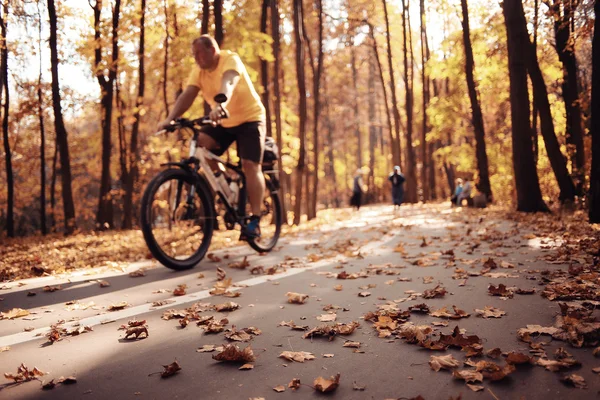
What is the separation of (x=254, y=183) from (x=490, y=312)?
350 cm

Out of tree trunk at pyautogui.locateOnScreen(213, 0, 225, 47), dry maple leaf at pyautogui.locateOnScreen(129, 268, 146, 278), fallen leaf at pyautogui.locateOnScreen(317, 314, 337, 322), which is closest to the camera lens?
fallen leaf at pyautogui.locateOnScreen(317, 314, 337, 322)

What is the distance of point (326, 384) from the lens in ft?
6.65

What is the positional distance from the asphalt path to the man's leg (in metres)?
1.05

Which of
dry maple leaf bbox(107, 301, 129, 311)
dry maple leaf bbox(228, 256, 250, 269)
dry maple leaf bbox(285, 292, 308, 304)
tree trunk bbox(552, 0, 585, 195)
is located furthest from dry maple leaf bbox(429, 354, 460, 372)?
tree trunk bbox(552, 0, 585, 195)

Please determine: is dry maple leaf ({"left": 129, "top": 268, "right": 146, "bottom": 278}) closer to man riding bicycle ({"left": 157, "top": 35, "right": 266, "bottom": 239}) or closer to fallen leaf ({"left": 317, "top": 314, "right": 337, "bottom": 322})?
man riding bicycle ({"left": 157, "top": 35, "right": 266, "bottom": 239})

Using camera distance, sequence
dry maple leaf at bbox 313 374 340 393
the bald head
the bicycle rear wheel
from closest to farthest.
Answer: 1. dry maple leaf at bbox 313 374 340 393
2. the bald head
3. the bicycle rear wheel

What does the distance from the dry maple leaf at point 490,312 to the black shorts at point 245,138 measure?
3.41 meters

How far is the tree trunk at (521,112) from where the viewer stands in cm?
1113

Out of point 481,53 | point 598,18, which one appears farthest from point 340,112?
point 598,18

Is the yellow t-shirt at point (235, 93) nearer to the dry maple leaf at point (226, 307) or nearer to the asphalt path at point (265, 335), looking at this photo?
the asphalt path at point (265, 335)

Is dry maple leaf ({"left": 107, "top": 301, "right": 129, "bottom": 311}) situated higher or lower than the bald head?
lower

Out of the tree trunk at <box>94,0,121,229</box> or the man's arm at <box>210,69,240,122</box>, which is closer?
the man's arm at <box>210,69,240,122</box>

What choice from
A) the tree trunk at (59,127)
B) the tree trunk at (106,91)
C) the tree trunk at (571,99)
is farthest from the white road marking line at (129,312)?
the tree trunk at (106,91)

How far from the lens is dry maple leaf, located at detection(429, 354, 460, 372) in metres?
2.18
